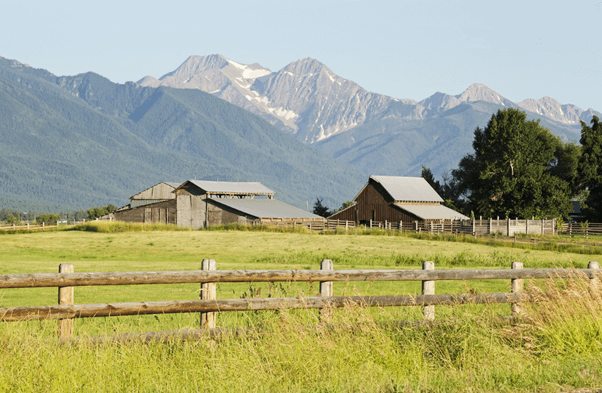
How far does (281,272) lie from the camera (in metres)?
10.5

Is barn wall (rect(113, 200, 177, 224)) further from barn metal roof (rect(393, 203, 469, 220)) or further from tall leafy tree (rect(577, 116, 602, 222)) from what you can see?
tall leafy tree (rect(577, 116, 602, 222))

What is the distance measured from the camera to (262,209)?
92812 mm

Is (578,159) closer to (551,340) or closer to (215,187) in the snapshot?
(215,187)

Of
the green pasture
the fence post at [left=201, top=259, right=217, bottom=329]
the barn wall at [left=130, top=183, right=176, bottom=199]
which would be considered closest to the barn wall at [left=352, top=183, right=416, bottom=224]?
the green pasture

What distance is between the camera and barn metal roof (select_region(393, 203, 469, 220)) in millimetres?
80375

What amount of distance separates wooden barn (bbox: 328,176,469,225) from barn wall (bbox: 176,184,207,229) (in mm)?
19495

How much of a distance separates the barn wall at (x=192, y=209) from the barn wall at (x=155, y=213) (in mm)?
1080

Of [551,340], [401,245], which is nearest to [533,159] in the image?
[401,245]

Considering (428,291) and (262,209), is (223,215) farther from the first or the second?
(428,291)

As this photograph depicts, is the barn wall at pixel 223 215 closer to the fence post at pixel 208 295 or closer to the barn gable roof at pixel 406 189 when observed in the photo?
the barn gable roof at pixel 406 189

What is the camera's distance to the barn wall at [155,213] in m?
96.3

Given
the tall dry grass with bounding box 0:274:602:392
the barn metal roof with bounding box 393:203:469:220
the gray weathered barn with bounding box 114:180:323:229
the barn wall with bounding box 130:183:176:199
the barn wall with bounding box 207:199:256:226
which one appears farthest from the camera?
the barn wall with bounding box 130:183:176:199

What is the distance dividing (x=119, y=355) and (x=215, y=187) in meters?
90.8

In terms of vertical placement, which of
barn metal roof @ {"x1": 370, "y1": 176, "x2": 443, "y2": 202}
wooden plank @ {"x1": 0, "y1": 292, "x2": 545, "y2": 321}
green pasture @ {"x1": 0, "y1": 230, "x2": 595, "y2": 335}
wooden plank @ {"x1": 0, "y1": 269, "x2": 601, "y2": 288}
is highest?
barn metal roof @ {"x1": 370, "y1": 176, "x2": 443, "y2": 202}
